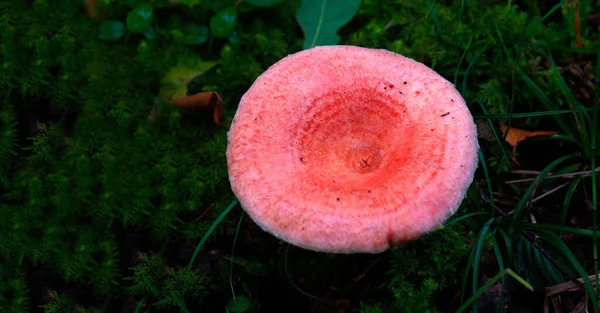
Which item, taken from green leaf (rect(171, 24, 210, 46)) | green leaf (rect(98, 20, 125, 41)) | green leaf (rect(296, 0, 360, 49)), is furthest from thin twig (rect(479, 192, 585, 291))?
green leaf (rect(98, 20, 125, 41))

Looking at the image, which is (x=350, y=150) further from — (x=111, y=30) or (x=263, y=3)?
(x=111, y=30)

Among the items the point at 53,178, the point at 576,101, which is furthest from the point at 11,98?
the point at 576,101

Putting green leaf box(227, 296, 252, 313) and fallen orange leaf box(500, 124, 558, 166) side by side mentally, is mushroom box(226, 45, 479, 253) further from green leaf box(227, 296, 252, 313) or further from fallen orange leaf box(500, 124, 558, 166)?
fallen orange leaf box(500, 124, 558, 166)

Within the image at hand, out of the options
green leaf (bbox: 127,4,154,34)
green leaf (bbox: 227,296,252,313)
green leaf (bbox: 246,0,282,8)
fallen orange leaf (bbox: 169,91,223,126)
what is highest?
green leaf (bbox: 246,0,282,8)

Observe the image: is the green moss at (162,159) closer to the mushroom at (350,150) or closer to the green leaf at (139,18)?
the green leaf at (139,18)

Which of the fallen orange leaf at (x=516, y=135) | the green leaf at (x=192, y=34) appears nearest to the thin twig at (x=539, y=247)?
the fallen orange leaf at (x=516, y=135)

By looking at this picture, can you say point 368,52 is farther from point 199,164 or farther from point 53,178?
point 53,178

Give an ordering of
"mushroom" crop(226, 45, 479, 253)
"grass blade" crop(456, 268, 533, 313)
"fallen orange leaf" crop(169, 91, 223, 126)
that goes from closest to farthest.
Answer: "grass blade" crop(456, 268, 533, 313) → "mushroom" crop(226, 45, 479, 253) → "fallen orange leaf" crop(169, 91, 223, 126)
